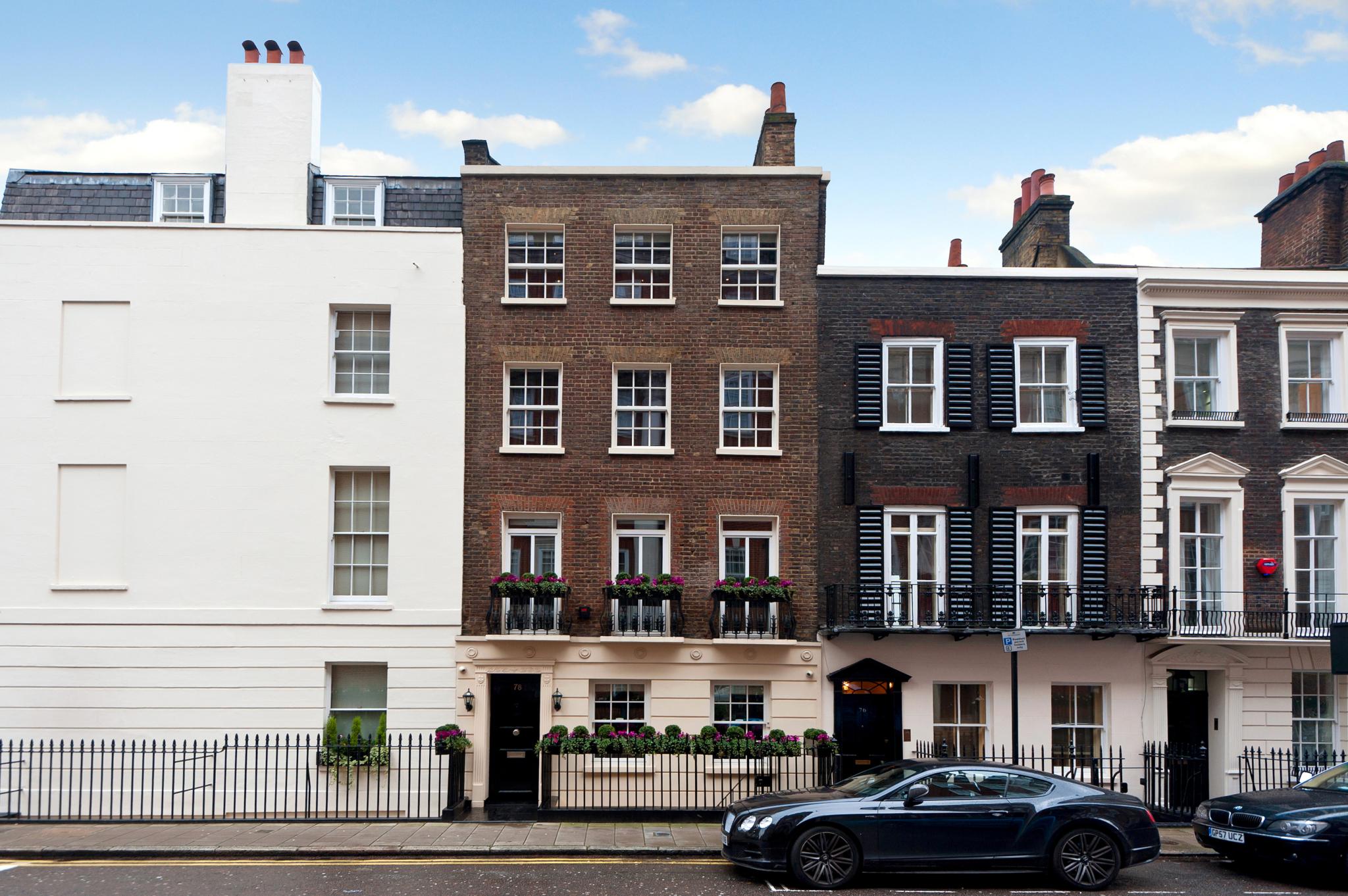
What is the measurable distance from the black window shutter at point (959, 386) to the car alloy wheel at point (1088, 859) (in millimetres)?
8417

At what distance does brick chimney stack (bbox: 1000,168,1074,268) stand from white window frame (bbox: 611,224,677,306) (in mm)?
7655

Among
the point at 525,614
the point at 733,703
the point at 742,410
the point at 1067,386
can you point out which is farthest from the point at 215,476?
the point at 1067,386

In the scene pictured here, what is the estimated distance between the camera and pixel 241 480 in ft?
61.9

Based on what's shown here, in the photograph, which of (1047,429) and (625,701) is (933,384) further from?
(625,701)

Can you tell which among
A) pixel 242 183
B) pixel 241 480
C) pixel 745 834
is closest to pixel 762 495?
pixel 745 834

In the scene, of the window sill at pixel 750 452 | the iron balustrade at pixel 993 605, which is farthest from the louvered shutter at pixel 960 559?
the window sill at pixel 750 452

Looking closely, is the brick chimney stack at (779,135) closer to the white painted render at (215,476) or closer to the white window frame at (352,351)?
the white painted render at (215,476)

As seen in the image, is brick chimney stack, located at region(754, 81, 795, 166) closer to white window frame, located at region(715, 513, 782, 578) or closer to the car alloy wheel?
white window frame, located at region(715, 513, 782, 578)

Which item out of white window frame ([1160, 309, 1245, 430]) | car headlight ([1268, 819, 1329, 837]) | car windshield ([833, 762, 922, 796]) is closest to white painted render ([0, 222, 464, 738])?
car windshield ([833, 762, 922, 796])

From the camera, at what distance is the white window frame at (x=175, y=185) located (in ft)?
66.1

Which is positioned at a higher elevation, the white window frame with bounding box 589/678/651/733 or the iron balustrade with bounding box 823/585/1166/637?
the iron balustrade with bounding box 823/585/1166/637

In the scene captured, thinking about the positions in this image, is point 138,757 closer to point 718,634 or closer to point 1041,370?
point 718,634

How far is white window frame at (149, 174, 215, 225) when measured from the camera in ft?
66.1

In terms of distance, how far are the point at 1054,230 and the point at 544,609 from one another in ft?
45.6
